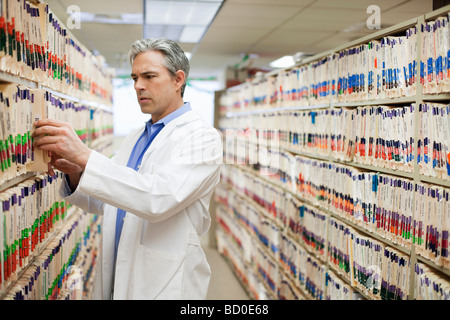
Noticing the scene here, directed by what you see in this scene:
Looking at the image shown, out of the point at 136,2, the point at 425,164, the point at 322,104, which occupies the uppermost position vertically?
the point at 136,2

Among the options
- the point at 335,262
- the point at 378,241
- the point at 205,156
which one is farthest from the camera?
the point at 335,262

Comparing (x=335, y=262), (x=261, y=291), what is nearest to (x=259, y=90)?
(x=261, y=291)

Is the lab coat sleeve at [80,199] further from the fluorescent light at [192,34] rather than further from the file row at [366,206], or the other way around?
the fluorescent light at [192,34]

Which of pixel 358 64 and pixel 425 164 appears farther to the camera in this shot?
pixel 358 64

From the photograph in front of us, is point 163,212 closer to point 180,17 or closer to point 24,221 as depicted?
point 24,221

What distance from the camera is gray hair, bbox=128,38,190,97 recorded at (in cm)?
167

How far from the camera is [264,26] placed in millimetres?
4094

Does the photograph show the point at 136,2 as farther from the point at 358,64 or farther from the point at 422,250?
the point at 422,250

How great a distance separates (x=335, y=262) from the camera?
271 cm

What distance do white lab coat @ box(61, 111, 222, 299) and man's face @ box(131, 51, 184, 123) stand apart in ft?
0.34

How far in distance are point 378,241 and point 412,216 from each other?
0.38 m

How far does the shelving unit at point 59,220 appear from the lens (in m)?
1.38

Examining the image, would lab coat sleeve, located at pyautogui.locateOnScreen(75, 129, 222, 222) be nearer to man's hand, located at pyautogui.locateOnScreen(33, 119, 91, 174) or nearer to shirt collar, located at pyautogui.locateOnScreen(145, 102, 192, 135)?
man's hand, located at pyautogui.locateOnScreen(33, 119, 91, 174)

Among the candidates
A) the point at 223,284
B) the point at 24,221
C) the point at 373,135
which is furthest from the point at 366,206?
the point at 223,284
